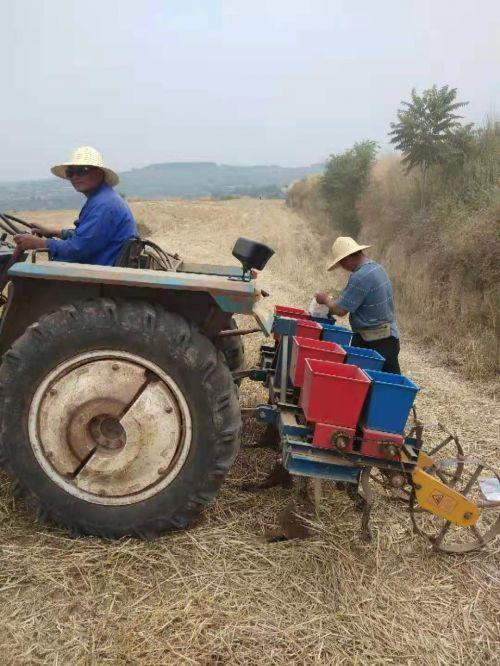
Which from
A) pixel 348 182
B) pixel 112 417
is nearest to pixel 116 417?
pixel 112 417

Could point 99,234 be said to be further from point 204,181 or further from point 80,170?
point 204,181

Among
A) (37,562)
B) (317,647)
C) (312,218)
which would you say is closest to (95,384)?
(37,562)

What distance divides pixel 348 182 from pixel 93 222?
60.1 feet

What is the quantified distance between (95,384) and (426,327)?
6.03 metres

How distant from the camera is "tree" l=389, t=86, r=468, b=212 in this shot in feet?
43.2

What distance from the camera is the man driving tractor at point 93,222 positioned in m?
2.95

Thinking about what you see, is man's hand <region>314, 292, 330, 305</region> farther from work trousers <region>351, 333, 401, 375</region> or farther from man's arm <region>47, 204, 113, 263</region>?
man's arm <region>47, 204, 113, 263</region>

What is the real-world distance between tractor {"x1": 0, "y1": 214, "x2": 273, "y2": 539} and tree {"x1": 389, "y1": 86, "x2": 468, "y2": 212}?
38.2ft

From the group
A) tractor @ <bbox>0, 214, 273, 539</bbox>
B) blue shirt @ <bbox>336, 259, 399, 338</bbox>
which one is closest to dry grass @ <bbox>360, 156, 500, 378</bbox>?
blue shirt @ <bbox>336, 259, 399, 338</bbox>

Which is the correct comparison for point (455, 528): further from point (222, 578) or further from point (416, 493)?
point (222, 578)

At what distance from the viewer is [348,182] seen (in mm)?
20109

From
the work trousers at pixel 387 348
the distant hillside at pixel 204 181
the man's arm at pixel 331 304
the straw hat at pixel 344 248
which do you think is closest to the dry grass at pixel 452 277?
the work trousers at pixel 387 348

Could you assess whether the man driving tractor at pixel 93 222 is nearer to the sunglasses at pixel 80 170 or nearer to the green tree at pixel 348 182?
the sunglasses at pixel 80 170

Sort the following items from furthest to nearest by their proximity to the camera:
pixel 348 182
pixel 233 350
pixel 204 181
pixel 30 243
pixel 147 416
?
pixel 204 181 → pixel 348 182 → pixel 233 350 → pixel 30 243 → pixel 147 416
